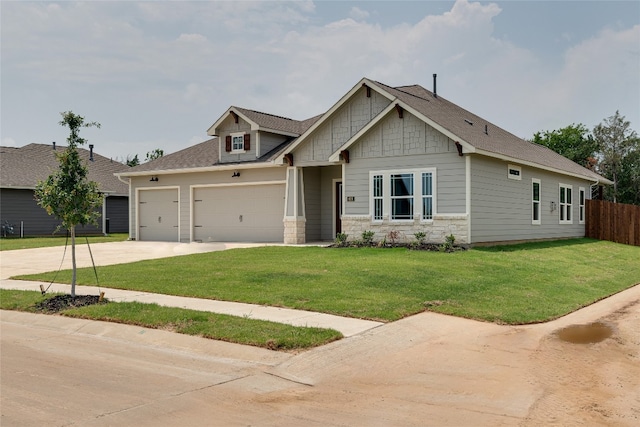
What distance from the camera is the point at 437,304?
10.8 meters

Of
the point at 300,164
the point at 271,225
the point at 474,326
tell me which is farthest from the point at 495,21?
the point at 474,326

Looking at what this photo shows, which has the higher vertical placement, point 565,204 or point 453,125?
point 453,125

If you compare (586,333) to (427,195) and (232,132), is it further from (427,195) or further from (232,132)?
(232,132)

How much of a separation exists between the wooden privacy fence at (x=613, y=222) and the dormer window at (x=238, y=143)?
17.2 m

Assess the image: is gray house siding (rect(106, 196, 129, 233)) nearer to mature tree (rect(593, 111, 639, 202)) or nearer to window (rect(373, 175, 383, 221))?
window (rect(373, 175, 383, 221))

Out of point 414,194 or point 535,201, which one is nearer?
point 414,194

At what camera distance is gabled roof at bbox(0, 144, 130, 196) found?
33.1 m

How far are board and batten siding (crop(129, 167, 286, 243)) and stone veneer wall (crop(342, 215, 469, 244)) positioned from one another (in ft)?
15.1

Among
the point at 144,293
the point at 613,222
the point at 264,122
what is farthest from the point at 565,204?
the point at 144,293

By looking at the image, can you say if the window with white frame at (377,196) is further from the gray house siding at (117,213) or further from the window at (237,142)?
the gray house siding at (117,213)

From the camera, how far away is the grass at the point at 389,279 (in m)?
10.7

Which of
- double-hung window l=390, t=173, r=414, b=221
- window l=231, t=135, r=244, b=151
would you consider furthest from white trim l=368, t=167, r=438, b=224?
window l=231, t=135, r=244, b=151

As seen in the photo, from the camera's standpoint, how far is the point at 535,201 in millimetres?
23625

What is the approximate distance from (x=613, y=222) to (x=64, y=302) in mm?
25910
